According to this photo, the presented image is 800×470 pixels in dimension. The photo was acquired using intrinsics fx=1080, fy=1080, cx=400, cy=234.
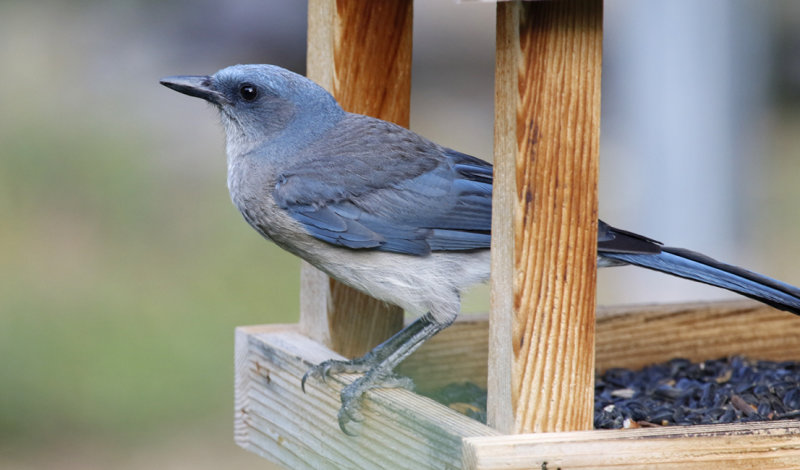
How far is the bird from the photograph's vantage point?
3.17 m

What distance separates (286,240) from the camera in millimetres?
3496

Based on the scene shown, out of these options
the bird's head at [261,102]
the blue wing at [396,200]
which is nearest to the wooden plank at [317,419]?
the blue wing at [396,200]

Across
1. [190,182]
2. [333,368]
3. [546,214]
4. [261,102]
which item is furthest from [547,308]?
[190,182]

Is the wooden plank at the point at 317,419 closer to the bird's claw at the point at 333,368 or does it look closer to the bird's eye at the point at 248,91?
the bird's claw at the point at 333,368

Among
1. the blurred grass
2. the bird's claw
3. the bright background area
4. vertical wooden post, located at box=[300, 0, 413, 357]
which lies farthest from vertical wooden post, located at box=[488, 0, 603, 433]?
the blurred grass

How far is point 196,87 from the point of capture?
3.69 metres

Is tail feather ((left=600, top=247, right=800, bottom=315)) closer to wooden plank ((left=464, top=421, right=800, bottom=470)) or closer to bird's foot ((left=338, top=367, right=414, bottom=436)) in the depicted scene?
wooden plank ((left=464, top=421, right=800, bottom=470))

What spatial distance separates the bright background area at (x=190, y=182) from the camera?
6422 millimetres

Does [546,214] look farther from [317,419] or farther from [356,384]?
[317,419]

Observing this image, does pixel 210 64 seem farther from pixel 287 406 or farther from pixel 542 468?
pixel 542 468

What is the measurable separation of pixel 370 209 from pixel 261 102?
65cm

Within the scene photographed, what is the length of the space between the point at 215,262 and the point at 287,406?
531cm

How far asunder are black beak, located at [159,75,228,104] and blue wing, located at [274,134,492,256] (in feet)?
1.44

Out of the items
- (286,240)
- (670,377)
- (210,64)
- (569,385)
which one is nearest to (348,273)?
(286,240)
